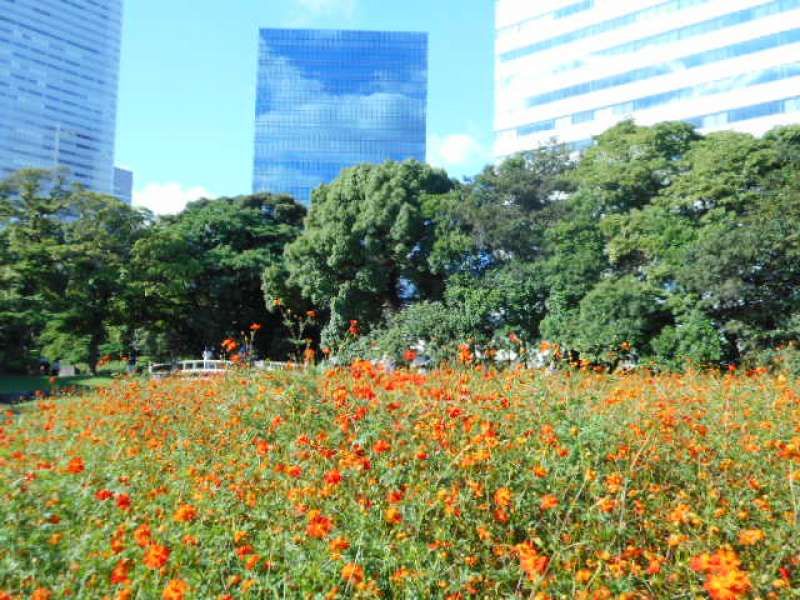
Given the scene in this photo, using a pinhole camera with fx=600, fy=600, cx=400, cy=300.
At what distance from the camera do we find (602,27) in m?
37.6

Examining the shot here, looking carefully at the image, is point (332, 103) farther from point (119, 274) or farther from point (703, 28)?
point (119, 274)

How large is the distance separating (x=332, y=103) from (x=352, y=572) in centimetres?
6904

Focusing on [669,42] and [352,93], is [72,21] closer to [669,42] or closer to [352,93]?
[352,93]

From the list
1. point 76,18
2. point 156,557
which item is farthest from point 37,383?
point 76,18

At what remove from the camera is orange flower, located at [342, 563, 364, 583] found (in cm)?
174

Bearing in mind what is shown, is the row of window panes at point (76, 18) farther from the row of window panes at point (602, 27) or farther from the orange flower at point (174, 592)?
the orange flower at point (174, 592)

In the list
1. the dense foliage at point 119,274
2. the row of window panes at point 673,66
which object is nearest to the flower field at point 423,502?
the dense foliage at point 119,274

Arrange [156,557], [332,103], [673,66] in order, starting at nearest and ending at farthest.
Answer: [156,557], [673,66], [332,103]

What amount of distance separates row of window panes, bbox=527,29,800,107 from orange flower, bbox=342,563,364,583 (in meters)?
37.1

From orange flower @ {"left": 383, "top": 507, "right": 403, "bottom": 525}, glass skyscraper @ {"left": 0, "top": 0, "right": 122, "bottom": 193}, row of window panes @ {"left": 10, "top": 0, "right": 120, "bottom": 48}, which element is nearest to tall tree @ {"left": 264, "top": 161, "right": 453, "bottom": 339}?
orange flower @ {"left": 383, "top": 507, "right": 403, "bottom": 525}

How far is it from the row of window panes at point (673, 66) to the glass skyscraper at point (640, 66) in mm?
53

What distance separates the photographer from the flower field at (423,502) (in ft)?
6.54

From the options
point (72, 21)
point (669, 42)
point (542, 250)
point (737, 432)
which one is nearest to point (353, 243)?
point (542, 250)

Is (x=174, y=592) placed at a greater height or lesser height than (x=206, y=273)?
lesser
